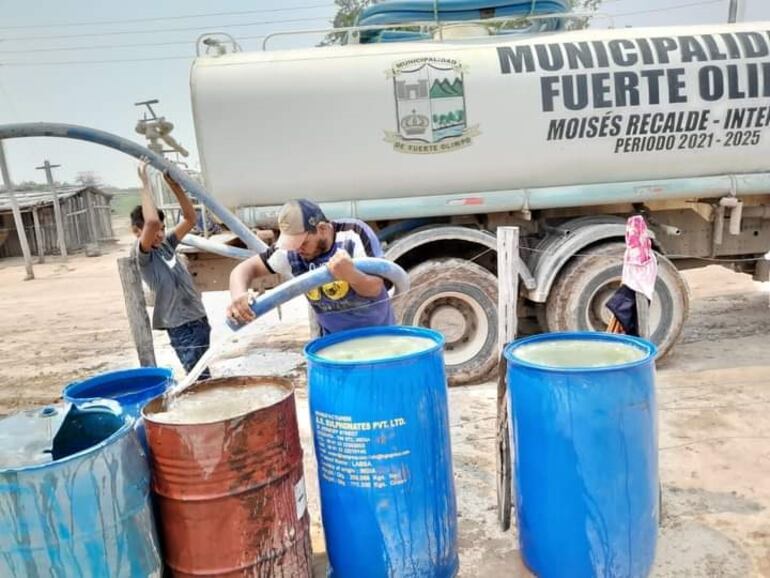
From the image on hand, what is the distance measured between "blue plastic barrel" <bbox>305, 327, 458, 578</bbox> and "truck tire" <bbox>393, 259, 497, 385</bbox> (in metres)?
2.76

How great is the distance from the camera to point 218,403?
2.47 m

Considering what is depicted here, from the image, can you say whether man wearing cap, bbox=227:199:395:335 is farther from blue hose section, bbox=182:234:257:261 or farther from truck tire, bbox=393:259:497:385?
truck tire, bbox=393:259:497:385

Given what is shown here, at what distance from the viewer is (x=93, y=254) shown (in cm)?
2103

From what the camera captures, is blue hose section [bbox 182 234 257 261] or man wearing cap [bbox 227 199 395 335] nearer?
man wearing cap [bbox 227 199 395 335]

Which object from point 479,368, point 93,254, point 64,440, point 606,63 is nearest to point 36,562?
point 64,440

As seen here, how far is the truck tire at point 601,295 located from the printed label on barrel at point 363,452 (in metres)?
3.44

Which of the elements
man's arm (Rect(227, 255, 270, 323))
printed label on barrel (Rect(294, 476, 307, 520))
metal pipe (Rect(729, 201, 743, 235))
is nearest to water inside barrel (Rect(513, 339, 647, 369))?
printed label on barrel (Rect(294, 476, 307, 520))

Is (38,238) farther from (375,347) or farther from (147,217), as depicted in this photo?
(375,347)

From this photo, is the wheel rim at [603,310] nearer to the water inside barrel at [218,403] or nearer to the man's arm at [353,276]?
the man's arm at [353,276]

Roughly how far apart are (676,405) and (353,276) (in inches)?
130

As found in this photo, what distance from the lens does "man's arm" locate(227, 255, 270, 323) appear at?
106 inches

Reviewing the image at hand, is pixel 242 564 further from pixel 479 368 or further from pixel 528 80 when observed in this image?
pixel 528 80

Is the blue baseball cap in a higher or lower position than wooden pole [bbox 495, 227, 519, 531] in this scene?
higher

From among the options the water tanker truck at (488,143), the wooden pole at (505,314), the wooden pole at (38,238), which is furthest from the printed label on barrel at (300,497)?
the wooden pole at (38,238)
